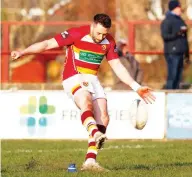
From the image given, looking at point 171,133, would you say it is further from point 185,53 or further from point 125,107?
point 185,53

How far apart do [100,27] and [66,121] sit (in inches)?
263

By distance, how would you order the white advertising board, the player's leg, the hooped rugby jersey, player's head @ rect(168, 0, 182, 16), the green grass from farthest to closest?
player's head @ rect(168, 0, 182, 16), the white advertising board, the hooped rugby jersey, the player's leg, the green grass

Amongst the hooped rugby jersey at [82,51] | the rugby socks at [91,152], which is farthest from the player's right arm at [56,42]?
the rugby socks at [91,152]

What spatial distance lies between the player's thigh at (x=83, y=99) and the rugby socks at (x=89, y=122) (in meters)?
Answer: 0.08

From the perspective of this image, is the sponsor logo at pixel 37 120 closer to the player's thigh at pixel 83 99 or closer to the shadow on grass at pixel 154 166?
the shadow on grass at pixel 154 166

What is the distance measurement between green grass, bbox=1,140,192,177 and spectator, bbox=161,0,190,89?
103 inches

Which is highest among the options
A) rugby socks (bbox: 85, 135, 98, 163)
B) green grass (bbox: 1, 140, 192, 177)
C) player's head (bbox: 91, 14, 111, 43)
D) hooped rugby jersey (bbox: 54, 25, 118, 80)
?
player's head (bbox: 91, 14, 111, 43)

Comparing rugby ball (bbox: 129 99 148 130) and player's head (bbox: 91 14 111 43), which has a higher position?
player's head (bbox: 91 14 111 43)

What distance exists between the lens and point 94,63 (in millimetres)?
13852

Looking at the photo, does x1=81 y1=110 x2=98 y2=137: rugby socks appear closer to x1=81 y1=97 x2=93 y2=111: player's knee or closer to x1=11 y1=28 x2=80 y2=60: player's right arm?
x1=81 y1=97 x2=93 y2=111: player's knee

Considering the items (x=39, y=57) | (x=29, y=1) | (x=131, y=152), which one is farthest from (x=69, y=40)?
(x=29, y=1)

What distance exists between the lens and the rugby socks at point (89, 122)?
43.8 feet

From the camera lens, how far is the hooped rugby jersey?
1382 centimetres

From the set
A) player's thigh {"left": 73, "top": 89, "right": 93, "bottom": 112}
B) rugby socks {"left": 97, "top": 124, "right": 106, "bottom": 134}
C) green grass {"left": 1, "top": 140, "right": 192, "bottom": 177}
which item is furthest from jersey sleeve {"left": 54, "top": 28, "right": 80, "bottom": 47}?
green grass {"left": 1, "top": 140, "right": 192, "bottom": 177}
